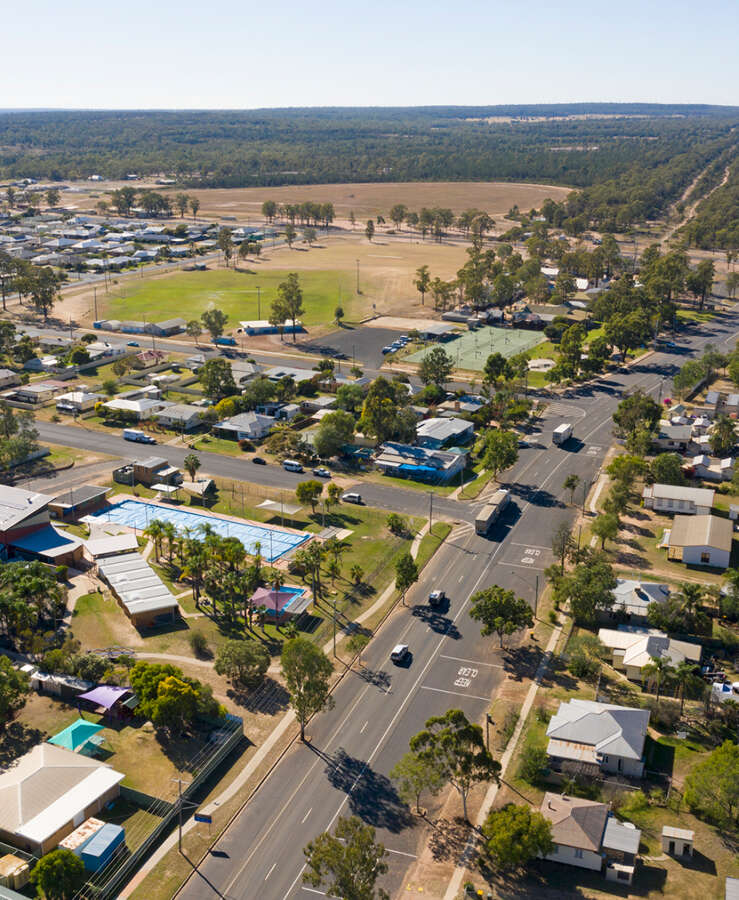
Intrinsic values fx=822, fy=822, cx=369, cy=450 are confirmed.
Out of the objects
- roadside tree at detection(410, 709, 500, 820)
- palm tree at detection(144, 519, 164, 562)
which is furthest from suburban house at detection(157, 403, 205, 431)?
roadside tree at detection(410, 709, 500, 820)

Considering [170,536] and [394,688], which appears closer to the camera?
[394,688]

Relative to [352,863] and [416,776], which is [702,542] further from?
[352,863]

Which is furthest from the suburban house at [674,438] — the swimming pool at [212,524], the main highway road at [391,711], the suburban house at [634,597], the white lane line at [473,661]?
the white lane line at [473,661]

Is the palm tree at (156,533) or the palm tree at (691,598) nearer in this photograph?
the palm tree at (691,598)

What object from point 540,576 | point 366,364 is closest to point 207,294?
point 366,364

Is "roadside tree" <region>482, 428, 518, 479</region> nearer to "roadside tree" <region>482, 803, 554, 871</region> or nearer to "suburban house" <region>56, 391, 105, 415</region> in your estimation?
"roadside tree" <region>482, 803, 554, 871</region>

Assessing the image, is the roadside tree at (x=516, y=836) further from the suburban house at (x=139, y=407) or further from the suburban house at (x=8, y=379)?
the suburban house at (x=8, y=379)

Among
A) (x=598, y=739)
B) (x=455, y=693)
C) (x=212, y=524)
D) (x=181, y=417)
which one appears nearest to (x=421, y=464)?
(x=212, y=524)
